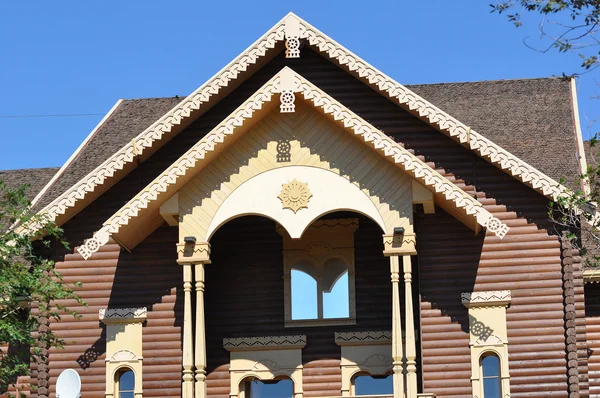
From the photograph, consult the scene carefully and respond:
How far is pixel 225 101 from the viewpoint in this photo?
32219 millimetres

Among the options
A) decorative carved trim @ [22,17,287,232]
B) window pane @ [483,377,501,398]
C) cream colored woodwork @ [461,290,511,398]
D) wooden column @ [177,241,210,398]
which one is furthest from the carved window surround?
decorative carved trim @ [22,17,287,232]

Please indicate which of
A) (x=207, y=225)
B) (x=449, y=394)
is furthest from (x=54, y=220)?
(x=449, y=394)

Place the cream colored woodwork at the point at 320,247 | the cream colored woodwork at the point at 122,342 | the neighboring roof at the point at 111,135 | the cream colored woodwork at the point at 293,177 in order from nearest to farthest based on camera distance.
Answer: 1. the cream colored woodwork at the point at 293,177
2. the cream colored woodwork at the point at 122,342
3. the cream colored woodwork at the point at 320,247
4. the neighboring roof at the point at 111,135

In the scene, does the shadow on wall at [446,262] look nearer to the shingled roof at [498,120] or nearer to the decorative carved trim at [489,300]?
the decorative carved trim at [489,300]

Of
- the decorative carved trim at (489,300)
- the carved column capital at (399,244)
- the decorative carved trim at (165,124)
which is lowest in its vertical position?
the decorative carved trim at (489,300)

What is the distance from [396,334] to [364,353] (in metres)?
2.30

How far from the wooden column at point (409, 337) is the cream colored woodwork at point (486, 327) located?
1.59 meters

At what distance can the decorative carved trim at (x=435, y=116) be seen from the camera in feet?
98.2

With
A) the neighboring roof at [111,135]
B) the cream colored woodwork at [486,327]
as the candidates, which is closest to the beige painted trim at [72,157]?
the neighboring roof at [111,135]

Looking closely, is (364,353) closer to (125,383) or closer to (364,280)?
(364,280)

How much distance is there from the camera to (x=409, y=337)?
93.3 feet

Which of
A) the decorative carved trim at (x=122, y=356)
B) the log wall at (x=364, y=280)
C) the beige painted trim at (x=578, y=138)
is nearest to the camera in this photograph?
the log wall at (x=364, y=280)

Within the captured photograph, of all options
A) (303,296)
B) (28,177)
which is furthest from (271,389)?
(28,177)

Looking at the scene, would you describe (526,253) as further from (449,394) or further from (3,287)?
(3,287)
